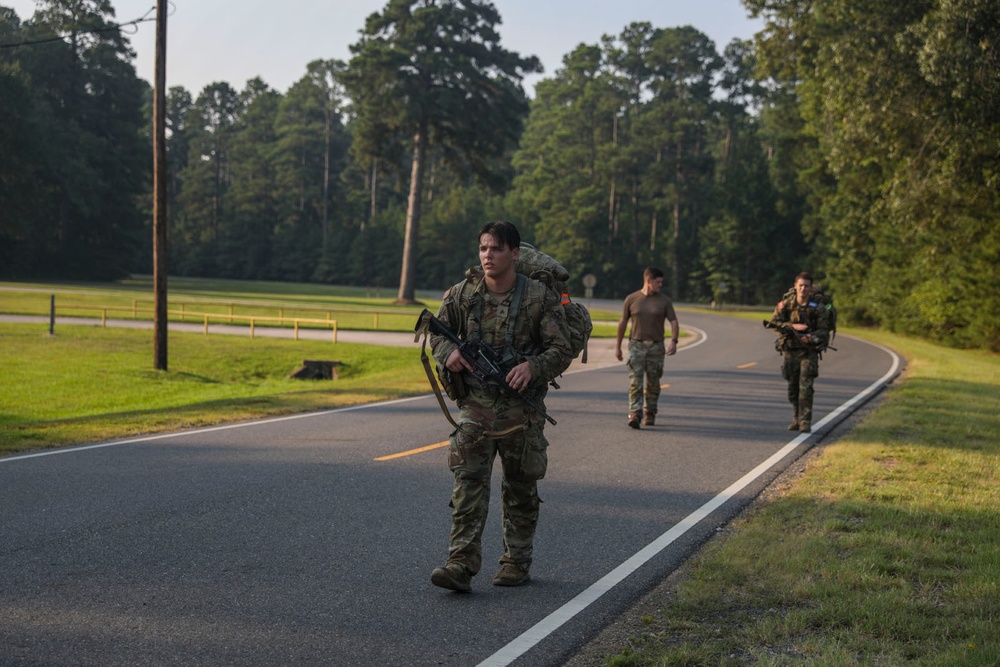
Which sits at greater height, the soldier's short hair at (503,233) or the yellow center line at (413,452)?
the soldier's short hair at (503,233)

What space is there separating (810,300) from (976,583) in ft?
23.0

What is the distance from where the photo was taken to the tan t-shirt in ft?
41.7

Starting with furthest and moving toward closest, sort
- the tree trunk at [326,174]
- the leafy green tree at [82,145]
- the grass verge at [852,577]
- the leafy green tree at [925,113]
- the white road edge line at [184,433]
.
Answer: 1. the tree trunk at [326,174]
2. the leafy green tree at [82,145]
3. the leafy green tree at [925,113]
4. the white road edge line at [184,433]
5. the grass verge at [852,577]

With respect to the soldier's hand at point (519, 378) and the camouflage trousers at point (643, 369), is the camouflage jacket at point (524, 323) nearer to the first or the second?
the soldier's hand at point (519, 378)

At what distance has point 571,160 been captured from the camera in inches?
3760

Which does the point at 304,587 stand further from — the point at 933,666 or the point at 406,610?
the point at 933,666

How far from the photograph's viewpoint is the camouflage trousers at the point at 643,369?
1257cm

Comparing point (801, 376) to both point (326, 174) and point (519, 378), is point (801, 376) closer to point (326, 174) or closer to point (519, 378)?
point (519, 378)

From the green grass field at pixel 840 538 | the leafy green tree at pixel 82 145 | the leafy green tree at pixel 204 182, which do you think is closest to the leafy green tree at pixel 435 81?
the leafy green tree at pixel 82 145

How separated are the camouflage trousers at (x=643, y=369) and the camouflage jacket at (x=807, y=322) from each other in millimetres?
1475

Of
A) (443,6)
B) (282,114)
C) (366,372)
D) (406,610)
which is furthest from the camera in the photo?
(282,114)

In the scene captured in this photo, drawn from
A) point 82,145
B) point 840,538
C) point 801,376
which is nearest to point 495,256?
point 840,538

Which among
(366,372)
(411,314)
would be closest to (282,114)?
(411,314)

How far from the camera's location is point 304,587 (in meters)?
5.48
